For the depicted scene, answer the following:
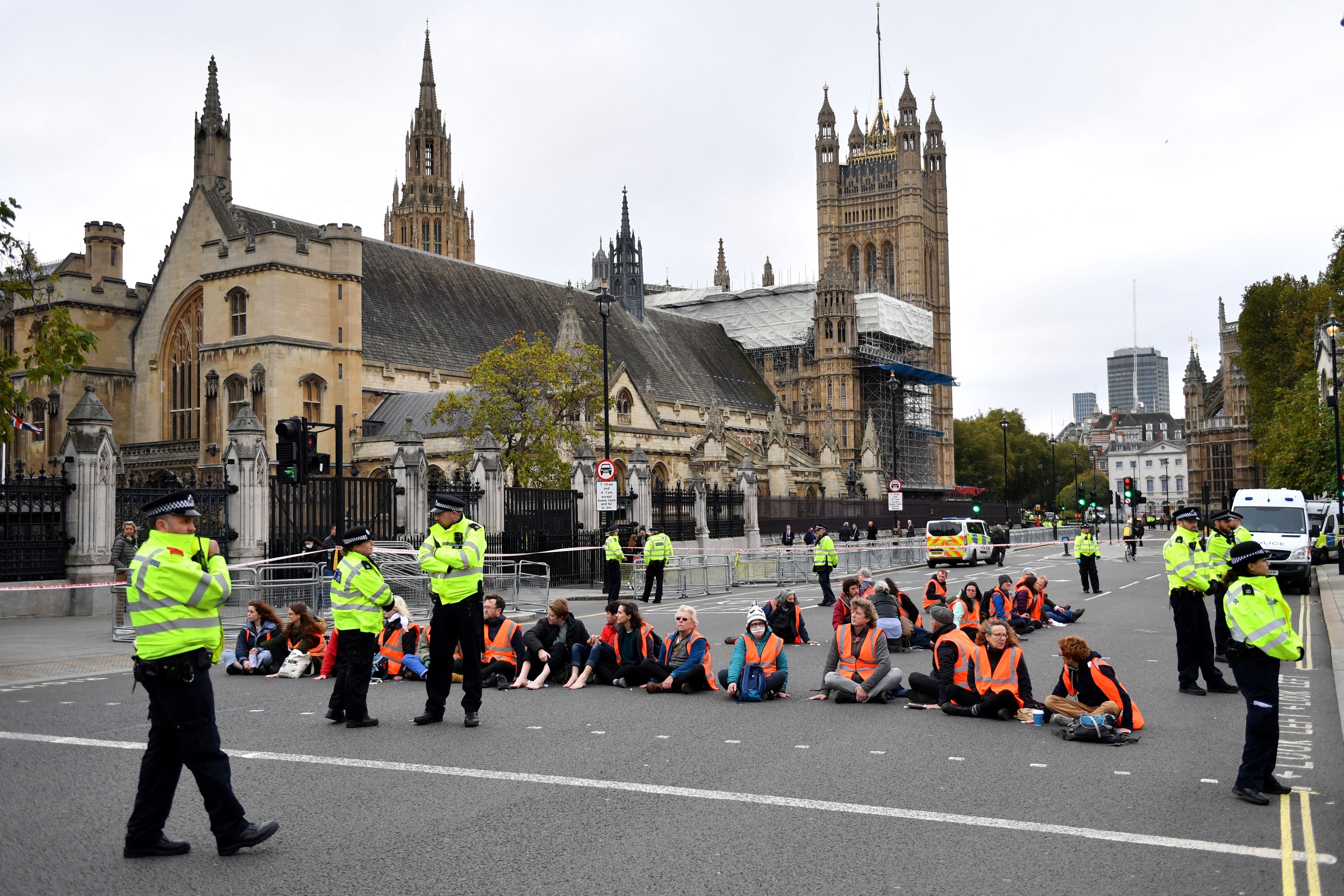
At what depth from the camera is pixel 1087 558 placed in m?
24.6

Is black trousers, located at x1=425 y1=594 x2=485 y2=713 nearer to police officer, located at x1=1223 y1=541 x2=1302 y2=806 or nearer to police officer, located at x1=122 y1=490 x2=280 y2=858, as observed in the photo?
police officer, located at x1=122 y1=490 x2=280 y2=858

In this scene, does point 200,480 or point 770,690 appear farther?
point 200,480

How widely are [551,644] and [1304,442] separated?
38.1m

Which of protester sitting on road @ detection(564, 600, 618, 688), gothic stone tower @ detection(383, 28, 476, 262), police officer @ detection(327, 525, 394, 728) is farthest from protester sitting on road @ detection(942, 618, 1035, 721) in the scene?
gothic stone tower @ detection(383, 28, 476, 262)

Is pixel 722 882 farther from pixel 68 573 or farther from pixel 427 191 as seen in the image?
pixel 427 191

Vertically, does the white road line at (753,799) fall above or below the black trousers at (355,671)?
below

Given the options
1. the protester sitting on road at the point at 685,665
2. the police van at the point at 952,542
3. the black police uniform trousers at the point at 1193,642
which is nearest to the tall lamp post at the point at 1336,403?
the police van at the point at 952,542

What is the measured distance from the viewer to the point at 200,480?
38.8 meters

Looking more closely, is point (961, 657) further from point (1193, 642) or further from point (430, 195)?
point (430, 195)

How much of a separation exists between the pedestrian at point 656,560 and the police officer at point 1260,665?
16.6 m

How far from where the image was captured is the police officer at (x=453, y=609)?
9492mm

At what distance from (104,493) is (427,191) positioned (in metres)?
70.9

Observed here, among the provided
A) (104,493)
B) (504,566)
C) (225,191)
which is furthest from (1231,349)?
(104,493)

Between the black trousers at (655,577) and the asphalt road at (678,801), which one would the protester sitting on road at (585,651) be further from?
the black trousers at (655,577)
